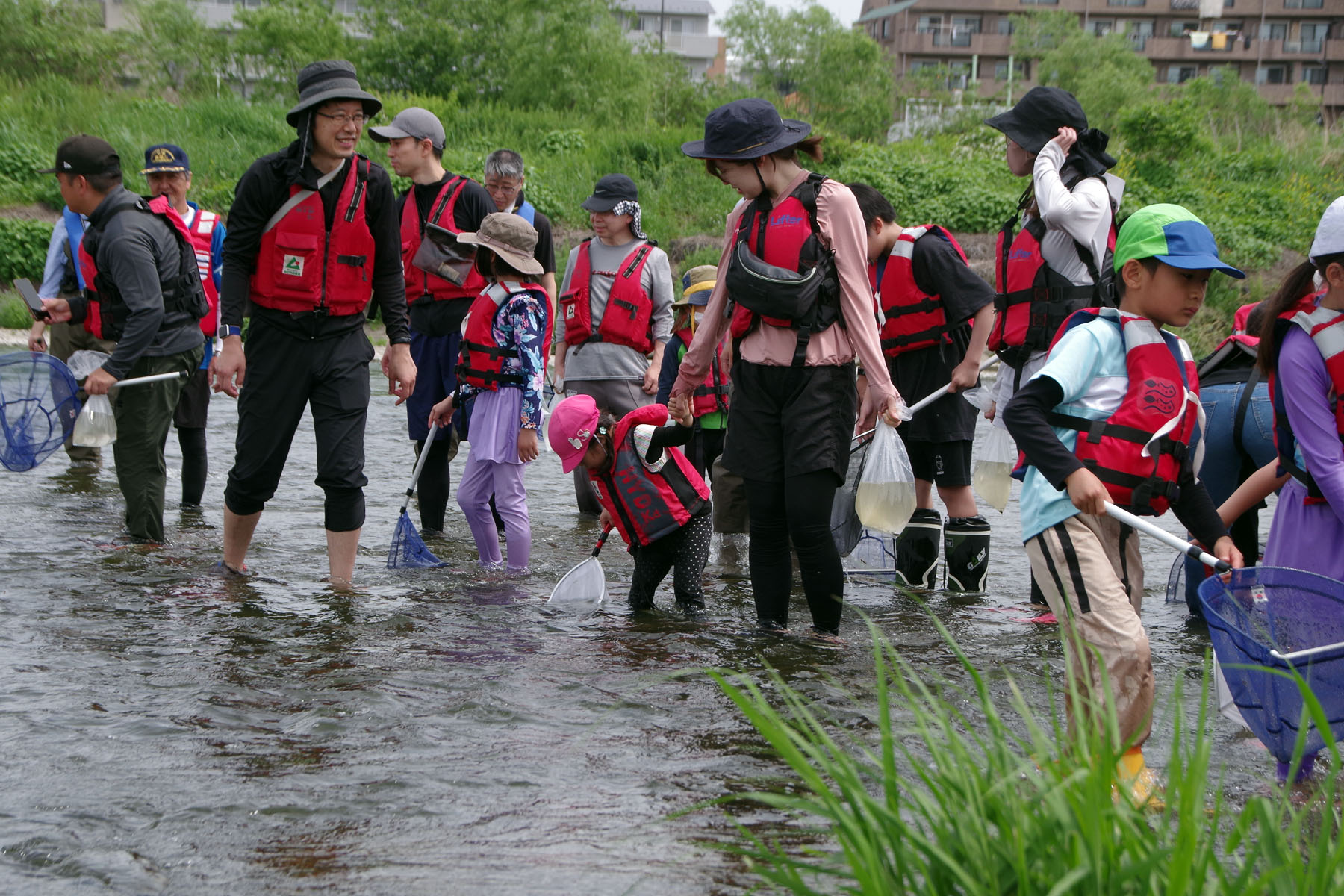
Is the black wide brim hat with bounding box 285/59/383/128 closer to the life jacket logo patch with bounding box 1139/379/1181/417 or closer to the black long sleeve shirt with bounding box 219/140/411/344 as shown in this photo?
the black long sleeve shirt with bounding box 219/140/411/344

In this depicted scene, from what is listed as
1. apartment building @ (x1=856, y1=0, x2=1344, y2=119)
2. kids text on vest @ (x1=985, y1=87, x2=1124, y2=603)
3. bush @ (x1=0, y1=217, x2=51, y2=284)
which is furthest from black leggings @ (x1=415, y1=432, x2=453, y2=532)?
apartment building @ (x1=856, y1=0, x2=1344, y2=119)

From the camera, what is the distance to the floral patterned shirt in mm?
6207

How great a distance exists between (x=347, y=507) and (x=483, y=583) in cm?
85

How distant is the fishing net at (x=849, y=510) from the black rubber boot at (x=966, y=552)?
0.45 meters

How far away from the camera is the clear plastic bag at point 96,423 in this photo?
6.61 metres

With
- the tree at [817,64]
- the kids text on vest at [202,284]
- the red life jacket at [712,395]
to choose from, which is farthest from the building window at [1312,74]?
the kids text on vest at [202,284]

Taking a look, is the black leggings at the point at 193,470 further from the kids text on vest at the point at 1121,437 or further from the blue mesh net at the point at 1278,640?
the blue mesh net at the point at 1278,640

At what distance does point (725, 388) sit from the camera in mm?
7500

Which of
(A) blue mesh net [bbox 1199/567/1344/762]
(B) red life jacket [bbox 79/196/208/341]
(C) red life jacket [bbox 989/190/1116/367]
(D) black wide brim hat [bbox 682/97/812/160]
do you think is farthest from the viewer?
(B) red life jacket [bbox 79/196/208/341]

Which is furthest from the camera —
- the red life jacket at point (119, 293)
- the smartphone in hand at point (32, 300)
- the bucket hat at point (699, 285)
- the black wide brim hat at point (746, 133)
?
the bucket hat at point (699, 285)

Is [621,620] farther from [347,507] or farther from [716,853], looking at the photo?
[716,853]

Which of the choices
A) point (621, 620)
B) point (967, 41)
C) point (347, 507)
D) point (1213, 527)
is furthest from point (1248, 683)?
point (967, 41)

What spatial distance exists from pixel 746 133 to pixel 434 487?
336 cm

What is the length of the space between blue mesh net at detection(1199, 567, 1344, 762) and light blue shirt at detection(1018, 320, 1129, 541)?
463 mm
